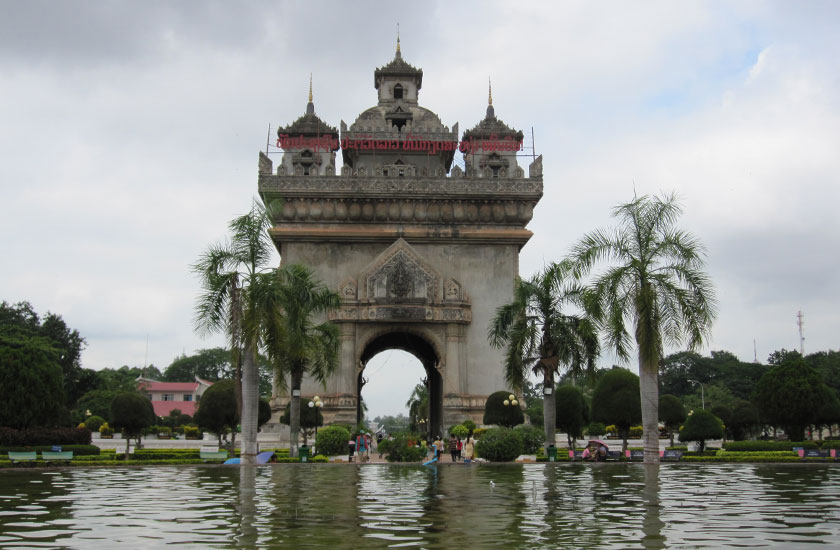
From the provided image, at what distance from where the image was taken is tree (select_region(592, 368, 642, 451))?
33.3 metres

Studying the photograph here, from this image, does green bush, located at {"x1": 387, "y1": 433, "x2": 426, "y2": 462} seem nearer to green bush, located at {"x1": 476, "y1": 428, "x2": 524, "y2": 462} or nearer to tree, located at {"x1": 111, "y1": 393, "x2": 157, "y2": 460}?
green bush, located at {"x1": 476, "y1": 428, "x2": 524, "y2": 462}

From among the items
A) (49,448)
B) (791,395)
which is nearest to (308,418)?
(49,448)

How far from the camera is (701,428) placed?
103 feet

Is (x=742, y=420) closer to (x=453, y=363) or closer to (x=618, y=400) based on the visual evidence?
(x=618, y=400)

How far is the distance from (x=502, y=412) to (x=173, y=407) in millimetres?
60391

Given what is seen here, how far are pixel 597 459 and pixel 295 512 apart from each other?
17794mm

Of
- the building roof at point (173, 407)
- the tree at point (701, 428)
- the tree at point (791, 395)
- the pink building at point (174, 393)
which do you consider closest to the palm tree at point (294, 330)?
the tree at point (701, 428)

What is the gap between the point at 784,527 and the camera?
934 cm

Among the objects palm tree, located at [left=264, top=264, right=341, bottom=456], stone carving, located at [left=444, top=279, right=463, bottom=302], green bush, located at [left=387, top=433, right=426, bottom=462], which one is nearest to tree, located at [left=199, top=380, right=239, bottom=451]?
palm tree, located at [left=264, top=264, right=341, bottom=456]

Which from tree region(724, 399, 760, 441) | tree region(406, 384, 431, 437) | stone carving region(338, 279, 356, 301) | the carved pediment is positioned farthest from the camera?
tree region(406, 384, 431, 437)

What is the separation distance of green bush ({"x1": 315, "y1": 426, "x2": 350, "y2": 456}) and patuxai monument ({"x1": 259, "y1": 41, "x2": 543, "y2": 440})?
8.05 metres

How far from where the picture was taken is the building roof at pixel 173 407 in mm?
85250

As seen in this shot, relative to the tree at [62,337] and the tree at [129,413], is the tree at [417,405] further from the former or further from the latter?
the tree at [129,413]

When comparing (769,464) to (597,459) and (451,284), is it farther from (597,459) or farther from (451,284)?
(451,284)
